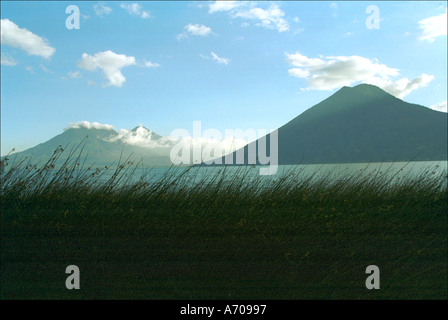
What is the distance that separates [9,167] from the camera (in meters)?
4.54

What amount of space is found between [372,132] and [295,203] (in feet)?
363

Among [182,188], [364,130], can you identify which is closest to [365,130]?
[364,130]

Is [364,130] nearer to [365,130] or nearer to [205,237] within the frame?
[365,130]

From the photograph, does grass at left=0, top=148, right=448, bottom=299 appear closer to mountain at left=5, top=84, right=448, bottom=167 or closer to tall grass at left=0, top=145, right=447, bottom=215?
tall grass at left=0, top=145, right=447, bottom=215

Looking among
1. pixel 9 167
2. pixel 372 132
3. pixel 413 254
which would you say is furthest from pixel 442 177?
pixel 372 132

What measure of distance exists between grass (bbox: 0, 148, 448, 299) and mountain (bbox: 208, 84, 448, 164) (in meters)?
63.4

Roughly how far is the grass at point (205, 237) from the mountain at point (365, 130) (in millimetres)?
63356

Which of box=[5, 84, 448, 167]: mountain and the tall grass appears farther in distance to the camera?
box=[5, 84, 448, 167]: mountain

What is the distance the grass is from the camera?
315 centimetres

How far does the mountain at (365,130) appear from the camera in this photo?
3027 inches

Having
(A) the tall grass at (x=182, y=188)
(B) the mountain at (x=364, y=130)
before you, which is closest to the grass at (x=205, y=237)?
(A) the tall grass at (x=182, y=188)

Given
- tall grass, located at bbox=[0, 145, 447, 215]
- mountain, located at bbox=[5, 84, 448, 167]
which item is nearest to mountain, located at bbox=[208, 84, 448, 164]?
mountain, located at bbox=[5, 84, 448, 167]

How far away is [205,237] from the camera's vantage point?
3.57 meters
